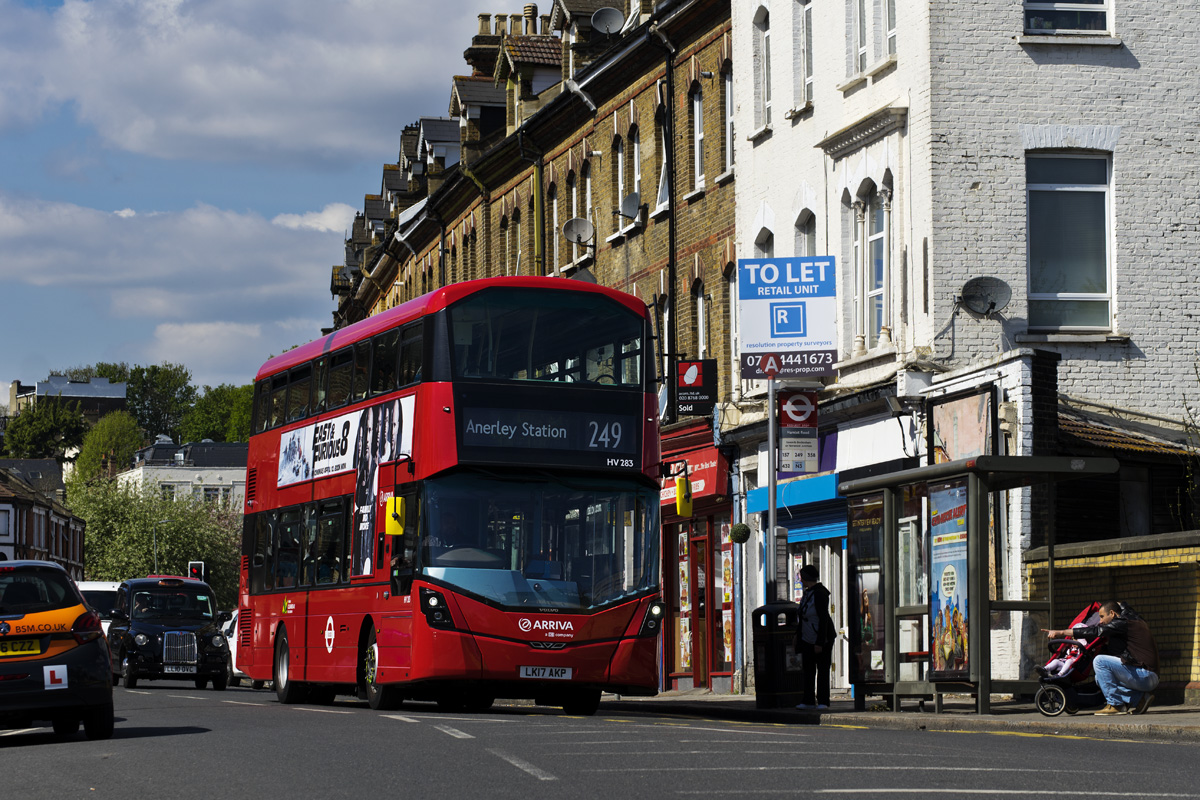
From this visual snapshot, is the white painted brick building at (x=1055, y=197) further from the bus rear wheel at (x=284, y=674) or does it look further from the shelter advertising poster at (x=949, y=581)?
the bus rear wheel at (x=284, y=674)

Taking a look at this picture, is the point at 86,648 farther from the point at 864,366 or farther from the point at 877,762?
the point at 864,366

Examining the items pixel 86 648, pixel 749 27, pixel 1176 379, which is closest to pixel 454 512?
pixel 86 648

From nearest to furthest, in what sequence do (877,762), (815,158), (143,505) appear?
1. (877,762)
2. (815,158)
3. (143,505)

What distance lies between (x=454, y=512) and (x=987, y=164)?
30.2ft

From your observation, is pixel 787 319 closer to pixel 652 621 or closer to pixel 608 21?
pixel 652 621

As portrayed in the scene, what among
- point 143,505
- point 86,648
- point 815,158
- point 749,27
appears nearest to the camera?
point 86,648

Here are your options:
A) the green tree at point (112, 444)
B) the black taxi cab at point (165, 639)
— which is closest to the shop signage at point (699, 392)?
the black taxi cab at point (165, 639)

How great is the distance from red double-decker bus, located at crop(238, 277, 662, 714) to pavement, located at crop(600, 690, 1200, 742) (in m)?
2.05

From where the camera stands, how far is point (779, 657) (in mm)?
22359

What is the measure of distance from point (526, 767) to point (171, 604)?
27595 millimetres

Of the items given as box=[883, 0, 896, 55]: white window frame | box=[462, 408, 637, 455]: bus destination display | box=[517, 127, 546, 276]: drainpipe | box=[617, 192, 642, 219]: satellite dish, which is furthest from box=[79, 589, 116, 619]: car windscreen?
box=[462, 408, 637, 455]: bus destination display

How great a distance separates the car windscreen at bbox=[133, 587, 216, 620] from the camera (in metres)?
38.1

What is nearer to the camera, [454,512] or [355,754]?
[355,754]

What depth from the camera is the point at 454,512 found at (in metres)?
20.0
